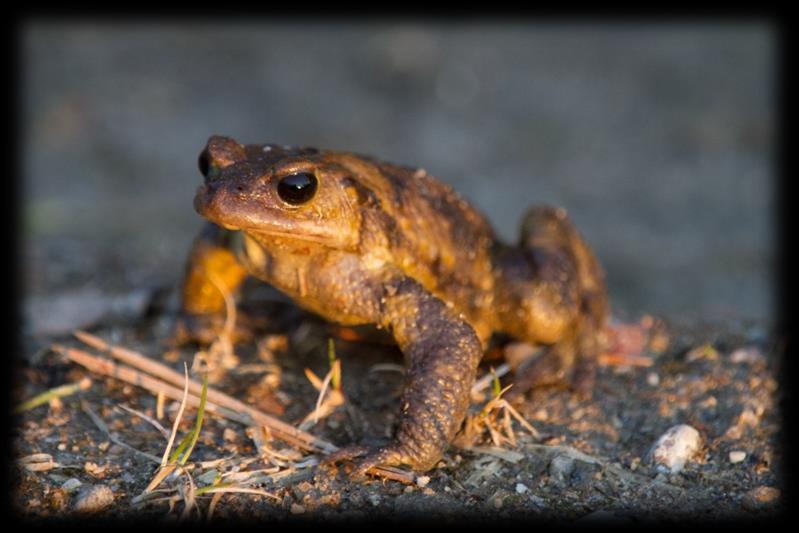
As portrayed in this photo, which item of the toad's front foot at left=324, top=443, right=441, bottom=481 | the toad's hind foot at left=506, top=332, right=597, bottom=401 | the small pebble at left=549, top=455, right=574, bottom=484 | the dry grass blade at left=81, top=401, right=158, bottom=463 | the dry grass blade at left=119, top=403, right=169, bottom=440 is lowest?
the dry grass blade at left=81, top=401, right=158, bottom=463

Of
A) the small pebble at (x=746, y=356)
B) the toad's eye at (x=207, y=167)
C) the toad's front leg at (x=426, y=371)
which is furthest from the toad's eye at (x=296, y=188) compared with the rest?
the small pebble at (x=746, y=356)

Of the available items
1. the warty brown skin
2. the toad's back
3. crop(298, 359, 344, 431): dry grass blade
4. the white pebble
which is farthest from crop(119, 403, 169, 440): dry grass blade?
the white pebble

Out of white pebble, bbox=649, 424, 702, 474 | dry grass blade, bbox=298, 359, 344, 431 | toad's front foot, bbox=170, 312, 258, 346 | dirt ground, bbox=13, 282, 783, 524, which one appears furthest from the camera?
toad's front foot, bbox=170, 312, 258, 346

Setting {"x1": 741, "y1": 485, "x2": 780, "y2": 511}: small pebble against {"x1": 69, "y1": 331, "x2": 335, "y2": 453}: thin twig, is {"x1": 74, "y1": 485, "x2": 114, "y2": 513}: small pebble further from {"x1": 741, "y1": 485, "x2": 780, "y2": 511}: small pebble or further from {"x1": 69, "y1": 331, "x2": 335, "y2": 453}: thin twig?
{"x1": 741, "y1": 485, "x2": 780, "y2": 511}: small pebble

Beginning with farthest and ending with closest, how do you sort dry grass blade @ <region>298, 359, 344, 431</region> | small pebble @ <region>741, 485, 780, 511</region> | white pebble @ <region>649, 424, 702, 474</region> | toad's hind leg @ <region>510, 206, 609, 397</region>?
toad's hind leg @ <region>510, 206, 609, 397</region> < dry grass blade @ <region>298, 359, 344, 431</region> < white pebble @ <region>649, 424, 702, 474</region> < small pebble @ <region>741, 485, 780, 511</region>

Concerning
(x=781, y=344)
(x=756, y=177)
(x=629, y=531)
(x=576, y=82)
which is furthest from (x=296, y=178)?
(x=576, y=82)

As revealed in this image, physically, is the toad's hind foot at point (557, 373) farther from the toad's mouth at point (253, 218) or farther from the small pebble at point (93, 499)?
the small pebble at point (93, 499)

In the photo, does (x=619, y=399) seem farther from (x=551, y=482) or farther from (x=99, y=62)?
(x=99, y=62)
